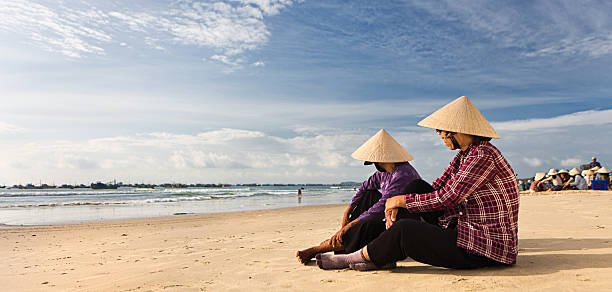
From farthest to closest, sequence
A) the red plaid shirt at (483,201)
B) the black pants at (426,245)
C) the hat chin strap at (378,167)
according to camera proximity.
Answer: the hat chin strap at (378,167) < the black pants at (426,245) < the red plaid shirt at (483,201)

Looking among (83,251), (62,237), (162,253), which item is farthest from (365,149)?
(62,237)

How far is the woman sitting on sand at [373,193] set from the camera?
3.88 metres

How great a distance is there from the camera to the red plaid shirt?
3.11 m

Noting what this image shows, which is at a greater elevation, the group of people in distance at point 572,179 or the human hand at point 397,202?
the human hand at point 397,202

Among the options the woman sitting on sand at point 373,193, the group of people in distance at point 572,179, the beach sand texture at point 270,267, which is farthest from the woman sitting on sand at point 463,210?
the group of people in distance at point 572,179

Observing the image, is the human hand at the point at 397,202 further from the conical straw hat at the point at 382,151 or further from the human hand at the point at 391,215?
the conical straw hat at the point at 382,151

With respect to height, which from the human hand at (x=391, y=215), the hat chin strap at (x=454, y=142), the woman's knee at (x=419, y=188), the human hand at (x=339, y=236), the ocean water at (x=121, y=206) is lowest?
the ocean water at (x=121, y=206)

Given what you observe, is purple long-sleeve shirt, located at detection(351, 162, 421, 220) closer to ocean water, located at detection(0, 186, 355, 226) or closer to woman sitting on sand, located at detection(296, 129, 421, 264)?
woman sitting on sand, located at detection(296, 129, 421, 264)

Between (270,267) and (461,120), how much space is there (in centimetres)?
263

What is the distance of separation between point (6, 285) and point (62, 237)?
6013mm

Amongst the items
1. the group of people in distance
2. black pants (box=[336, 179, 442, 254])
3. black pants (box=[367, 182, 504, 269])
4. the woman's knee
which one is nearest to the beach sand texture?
black pants (box=[367, 182, 504, 269])

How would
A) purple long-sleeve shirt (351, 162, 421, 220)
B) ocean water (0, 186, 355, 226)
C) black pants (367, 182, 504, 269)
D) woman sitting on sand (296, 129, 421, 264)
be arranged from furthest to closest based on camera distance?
ocean water (0, 186, 355, 226), purple long-sleeve shirt (351, 162, 421, 220), woman sitting on sand (296, 129, 421, 264), black pants (367, 182, 504, 269)

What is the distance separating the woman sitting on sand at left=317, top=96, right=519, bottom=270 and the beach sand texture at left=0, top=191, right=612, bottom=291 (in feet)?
0.67

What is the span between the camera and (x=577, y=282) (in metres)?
3.05
